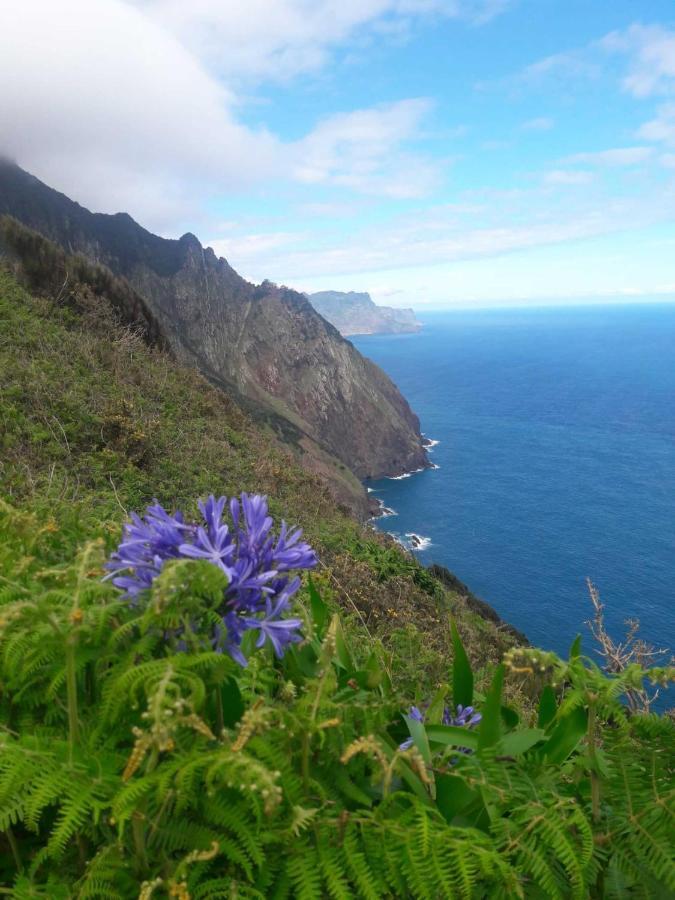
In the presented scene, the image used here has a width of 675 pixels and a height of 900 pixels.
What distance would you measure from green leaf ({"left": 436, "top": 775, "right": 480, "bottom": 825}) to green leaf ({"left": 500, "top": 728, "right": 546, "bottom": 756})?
0.65 ft

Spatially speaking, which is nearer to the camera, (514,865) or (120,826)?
(120,826)

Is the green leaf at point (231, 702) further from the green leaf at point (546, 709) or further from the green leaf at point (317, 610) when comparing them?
the green leaf at point (546, 709)

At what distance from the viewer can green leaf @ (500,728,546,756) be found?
6.27 feet

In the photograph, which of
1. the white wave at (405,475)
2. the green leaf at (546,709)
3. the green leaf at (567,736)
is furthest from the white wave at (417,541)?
the green leaf at (567,736)

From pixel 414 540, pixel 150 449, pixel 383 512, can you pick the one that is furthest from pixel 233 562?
pixel 383 512

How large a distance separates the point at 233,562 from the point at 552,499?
207 feet

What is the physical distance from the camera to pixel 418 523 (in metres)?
57.3

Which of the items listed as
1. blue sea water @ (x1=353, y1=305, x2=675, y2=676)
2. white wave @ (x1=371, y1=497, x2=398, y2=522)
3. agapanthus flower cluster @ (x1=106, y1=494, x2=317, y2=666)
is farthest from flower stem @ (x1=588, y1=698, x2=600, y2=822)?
white wave @ (x1=371, y1=497, x2=398, y2=522)

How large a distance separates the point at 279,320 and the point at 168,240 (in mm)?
16937

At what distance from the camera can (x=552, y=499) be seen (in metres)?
61.1

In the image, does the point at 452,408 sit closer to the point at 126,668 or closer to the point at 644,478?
the point at 644,478

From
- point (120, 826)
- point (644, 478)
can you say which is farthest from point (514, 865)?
point (644, 478)

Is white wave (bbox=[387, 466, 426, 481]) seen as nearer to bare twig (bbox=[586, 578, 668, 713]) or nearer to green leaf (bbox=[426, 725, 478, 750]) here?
bare twig (bbox=[586, 578, 668, 713])

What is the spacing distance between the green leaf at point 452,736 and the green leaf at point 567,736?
0.25 m
